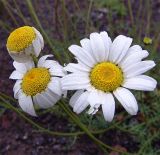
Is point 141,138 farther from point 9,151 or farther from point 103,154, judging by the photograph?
point 9,151

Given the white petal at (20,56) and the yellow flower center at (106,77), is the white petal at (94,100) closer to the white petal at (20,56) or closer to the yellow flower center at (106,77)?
the yellow flower center at (106,77)

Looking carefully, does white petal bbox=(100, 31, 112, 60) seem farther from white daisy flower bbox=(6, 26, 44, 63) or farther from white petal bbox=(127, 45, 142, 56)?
white daisy flower bbox=(6, 26, 44, 63)

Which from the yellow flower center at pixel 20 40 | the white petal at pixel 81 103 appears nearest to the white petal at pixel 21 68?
the yellow flower center at pixel 20 40

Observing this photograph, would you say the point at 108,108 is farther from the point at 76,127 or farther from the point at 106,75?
the point at 76,127

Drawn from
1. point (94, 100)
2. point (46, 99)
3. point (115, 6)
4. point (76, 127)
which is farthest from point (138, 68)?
point (115, 6)

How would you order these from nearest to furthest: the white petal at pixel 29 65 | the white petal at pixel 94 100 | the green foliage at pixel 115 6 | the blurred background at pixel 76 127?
1. the white petal at pixel 94 100
2. the white petal at pixel 29 65
3. the blurred background at pixel 76 127
4. the green foliage at pixel 115 6

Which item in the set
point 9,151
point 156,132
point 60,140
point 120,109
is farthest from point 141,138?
point 9,151

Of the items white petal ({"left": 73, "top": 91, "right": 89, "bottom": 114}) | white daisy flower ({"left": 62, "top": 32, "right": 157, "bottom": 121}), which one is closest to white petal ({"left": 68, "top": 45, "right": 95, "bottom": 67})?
white daisy flower ({"left": 62, "top": 32, "right": 157, "bottom": 121})
